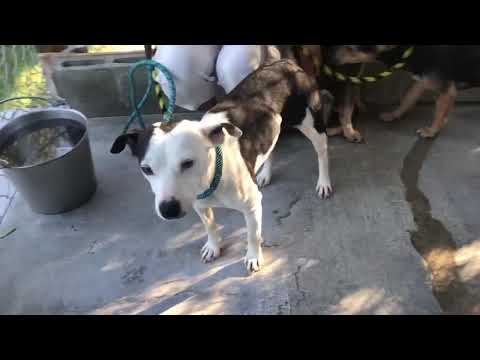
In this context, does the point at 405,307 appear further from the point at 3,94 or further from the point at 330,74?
the point at 3,94

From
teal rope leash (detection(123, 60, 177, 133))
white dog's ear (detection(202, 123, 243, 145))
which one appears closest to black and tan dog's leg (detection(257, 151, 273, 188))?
teal rope leash (detection(123, 60, 177, 133))

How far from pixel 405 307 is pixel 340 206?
3.03 feet

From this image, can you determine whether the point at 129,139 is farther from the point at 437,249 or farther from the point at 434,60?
the point at 434,60

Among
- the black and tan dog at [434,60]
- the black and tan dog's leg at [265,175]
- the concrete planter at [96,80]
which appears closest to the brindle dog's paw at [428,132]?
the black and tan dog at [434,60]

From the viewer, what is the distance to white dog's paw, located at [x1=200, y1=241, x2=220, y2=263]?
9.50ft

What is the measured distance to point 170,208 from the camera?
6.54 feet

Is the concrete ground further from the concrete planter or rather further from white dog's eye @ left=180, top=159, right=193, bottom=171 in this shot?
white dog's eye @ left=180, top=159, right=193, bottom=171

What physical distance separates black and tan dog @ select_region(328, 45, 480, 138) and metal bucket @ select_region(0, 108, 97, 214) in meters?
2.17

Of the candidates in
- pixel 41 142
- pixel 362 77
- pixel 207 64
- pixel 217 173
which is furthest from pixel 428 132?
pixel 41 142

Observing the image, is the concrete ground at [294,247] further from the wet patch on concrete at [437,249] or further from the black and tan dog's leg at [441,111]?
the black and tan dog's leg at [441,111]

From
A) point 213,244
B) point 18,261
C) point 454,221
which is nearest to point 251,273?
point 213,244

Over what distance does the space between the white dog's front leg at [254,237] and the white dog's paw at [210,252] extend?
216mm

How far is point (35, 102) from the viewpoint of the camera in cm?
455

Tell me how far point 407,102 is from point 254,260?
2252mm
